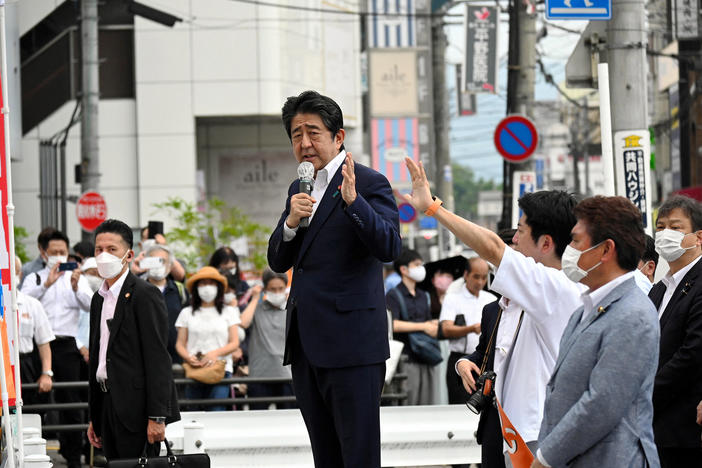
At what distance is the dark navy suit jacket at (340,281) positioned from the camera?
5.48 metres

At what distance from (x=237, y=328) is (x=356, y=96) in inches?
1027

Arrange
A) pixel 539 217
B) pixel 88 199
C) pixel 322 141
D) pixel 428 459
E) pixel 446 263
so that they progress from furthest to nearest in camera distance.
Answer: pixel 88 199
pixel 446 263
pixel 428 459
pixel 322 141
pixel 539 217

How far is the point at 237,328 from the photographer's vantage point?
39.7ft

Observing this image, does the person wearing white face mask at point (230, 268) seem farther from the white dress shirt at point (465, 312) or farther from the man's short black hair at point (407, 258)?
the white dress shirt at point (465, 312)

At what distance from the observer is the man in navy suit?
546 centimetres

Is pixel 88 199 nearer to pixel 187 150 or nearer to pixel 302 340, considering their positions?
pixel 187 150

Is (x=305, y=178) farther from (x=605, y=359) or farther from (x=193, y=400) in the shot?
(x=193, y=400)

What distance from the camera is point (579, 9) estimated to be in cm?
1002

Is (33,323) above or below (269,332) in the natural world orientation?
above

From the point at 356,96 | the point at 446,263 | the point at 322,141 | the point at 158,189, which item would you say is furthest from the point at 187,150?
the point at 322,141

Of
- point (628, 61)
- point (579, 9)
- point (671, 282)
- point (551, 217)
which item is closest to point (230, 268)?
point (628, 61)

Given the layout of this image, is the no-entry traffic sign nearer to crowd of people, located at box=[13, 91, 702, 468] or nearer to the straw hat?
the straw hat

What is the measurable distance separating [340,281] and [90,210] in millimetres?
15885

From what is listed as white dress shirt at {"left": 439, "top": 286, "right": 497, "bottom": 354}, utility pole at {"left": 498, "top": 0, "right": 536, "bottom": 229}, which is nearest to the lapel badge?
white dress shirt at {"left": 439, "top": 286, "right": 497, "bottom": 354}
